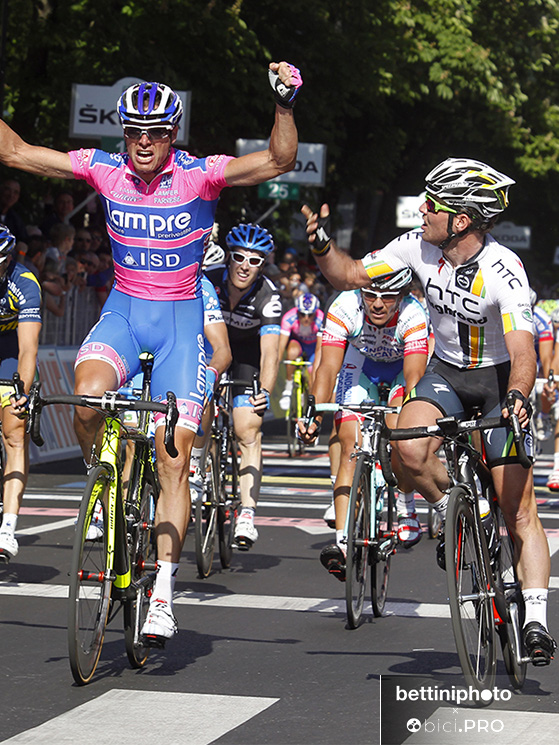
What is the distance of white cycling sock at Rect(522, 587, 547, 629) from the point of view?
5941 millimetres

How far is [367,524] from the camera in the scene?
7.97 meters

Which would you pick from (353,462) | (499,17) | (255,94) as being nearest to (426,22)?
(499,17)

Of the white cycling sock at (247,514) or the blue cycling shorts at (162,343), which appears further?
the white cycling sock at (247,514)

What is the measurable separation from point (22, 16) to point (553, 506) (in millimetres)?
10291

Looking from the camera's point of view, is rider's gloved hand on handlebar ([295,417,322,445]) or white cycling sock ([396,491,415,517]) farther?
white cycling sock ([396,491,415,517])

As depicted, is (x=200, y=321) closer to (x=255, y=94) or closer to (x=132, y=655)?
A: (x=132, y=655)

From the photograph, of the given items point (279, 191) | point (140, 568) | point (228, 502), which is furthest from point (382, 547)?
point (279, 191)

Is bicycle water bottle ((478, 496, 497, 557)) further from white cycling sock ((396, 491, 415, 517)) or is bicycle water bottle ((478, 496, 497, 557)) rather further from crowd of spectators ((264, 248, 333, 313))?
crowd of spectators ((264, 248, 333, 313))

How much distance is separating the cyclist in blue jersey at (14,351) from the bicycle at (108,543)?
2101 millimetres

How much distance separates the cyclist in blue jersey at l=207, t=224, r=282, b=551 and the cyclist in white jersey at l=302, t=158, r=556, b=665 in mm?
3600

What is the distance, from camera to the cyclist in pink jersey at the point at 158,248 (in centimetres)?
651

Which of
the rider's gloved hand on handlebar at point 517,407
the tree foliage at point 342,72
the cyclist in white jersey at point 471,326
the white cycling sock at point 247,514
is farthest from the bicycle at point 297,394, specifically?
the rider's gloved hand on handlebar at point 517,407

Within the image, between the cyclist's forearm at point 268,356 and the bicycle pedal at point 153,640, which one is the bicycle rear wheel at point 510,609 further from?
the cyclist's forearm at point 268,356

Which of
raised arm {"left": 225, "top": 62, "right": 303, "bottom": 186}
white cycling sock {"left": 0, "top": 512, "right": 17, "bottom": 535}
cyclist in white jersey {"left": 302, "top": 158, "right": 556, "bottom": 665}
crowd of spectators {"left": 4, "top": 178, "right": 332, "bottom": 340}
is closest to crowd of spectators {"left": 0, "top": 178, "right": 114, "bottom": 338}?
crowd of spectators {"left": 4, "top": 178, "right": 332, "bottom": 340}
